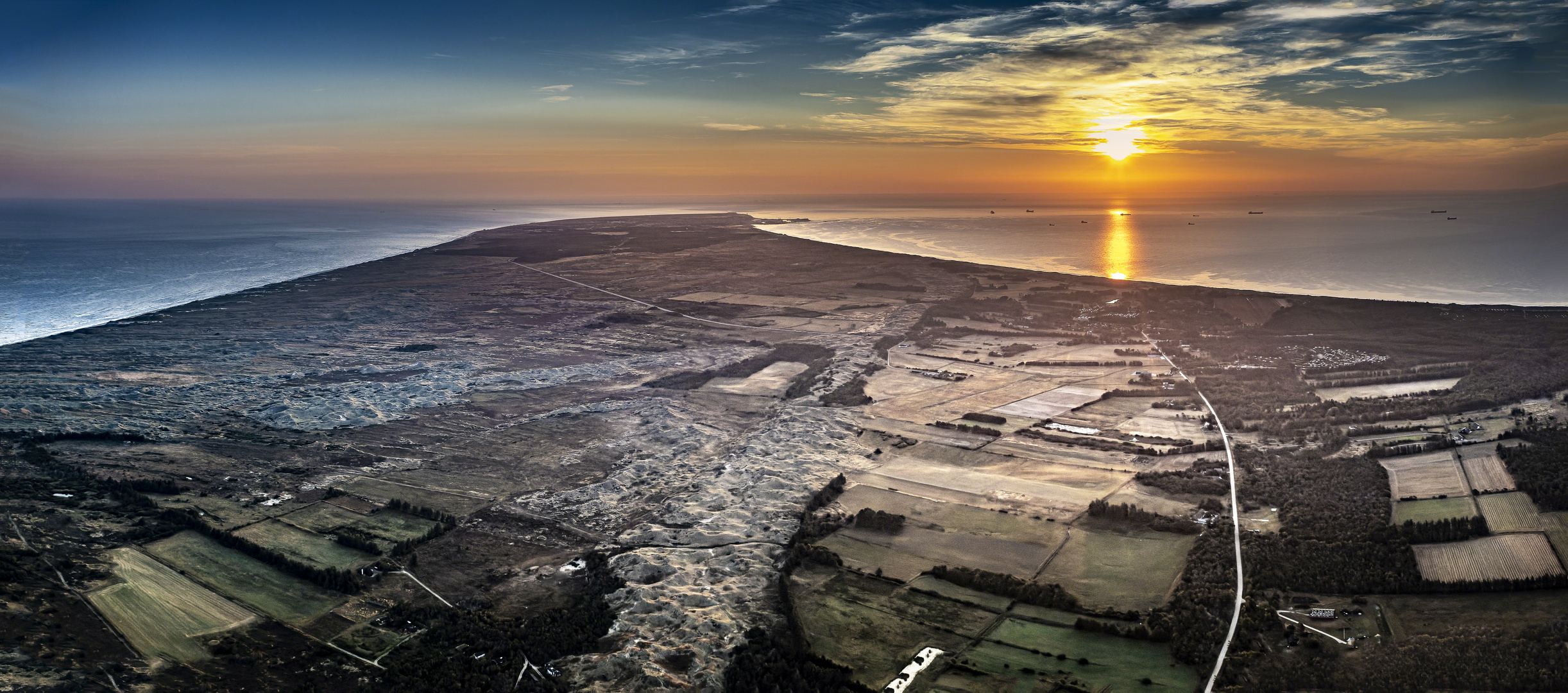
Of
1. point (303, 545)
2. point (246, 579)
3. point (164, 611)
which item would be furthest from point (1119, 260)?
point (164, 611)

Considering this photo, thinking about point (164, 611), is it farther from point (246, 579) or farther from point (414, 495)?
point (414, 495)

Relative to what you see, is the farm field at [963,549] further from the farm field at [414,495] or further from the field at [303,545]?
the field at [303,545]

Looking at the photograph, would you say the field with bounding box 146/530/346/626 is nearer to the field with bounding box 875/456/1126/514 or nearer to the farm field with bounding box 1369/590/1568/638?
the field with bounding box 875/456/1126/514

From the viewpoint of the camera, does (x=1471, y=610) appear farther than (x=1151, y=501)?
No

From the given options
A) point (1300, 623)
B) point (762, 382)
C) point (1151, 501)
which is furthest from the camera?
point (762, 382)

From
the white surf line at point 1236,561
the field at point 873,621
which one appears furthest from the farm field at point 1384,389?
the field at point 873,621

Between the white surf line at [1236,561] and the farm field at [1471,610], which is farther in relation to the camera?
the farm field at [1471,610]

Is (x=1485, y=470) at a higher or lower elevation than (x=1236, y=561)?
lower
